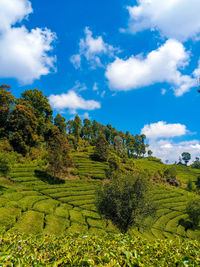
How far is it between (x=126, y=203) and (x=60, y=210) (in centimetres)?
1642

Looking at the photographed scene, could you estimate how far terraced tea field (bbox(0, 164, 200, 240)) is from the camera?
78.4ft

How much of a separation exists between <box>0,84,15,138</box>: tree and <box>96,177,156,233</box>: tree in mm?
51007

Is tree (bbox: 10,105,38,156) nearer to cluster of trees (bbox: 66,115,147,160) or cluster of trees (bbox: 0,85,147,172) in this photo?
cluster of trees (bbox: 0,85,147,172)

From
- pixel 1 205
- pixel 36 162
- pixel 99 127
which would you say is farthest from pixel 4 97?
pixel 99 127

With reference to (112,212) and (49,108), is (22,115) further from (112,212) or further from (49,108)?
(112,212)

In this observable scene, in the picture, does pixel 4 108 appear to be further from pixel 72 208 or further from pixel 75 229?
pixel 75 229

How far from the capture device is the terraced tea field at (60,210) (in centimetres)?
2389

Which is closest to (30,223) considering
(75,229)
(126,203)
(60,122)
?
(75,229)

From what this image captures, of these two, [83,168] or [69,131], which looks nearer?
[83,168]

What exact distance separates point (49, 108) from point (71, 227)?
2351 inches

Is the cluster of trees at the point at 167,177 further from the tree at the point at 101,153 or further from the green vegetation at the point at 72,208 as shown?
the tree at the point at 101,153

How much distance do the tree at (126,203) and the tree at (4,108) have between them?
51007 mm

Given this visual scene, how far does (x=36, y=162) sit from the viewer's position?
5591 cm

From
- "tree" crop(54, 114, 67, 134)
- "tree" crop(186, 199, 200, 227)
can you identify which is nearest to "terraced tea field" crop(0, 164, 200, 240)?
"tree" crop(186, 199, 200, 227)
